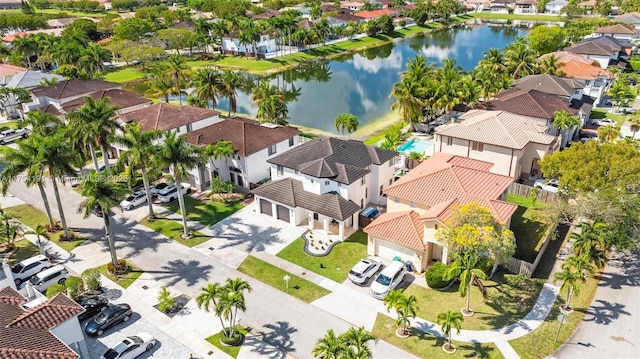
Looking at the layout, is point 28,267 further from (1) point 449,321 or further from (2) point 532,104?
(2) point 532,104

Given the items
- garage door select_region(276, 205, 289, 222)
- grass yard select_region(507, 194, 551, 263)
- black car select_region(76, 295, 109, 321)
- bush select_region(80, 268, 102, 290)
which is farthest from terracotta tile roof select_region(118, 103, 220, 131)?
grass yard select_region(507, 194, 551, 263)

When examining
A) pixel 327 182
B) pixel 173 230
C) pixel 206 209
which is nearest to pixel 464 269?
pixel 327 182

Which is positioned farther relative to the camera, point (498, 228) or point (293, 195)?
point (293, 195)

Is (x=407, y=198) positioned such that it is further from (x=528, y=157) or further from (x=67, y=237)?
(x=67, y=237)

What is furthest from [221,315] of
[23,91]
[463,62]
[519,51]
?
[463,62]

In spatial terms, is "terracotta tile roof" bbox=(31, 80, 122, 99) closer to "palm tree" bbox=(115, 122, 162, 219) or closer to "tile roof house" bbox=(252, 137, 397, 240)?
"palm tree" bbox=(115, 122, 162, 219)

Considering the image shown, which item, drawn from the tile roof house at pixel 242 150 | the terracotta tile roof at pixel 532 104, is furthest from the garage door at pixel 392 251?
the terracotta tile roof at pixel 532 104
